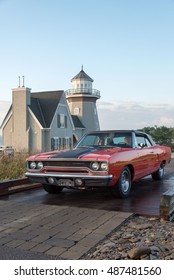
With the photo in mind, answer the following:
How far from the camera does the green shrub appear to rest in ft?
30.7

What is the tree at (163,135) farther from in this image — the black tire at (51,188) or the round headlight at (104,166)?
the round headlight at (104,166)

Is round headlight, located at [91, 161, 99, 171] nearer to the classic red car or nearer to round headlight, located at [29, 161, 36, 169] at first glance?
the classic red car

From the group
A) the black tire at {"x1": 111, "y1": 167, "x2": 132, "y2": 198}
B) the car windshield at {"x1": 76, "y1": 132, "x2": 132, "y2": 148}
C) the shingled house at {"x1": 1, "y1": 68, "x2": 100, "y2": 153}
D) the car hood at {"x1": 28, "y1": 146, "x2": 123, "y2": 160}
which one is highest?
the shingled house at {"x1": 1, "y1": 68, "x2": 100, "y2": 153}

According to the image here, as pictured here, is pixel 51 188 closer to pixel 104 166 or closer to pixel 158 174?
pixel 104 166

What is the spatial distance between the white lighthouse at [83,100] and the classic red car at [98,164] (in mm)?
39567

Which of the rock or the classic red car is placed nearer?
the rock

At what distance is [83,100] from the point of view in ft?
158

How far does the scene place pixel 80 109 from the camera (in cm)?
4831

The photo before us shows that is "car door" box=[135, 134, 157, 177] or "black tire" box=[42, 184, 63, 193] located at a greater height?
"car door" box=[135, 134, 157, 177]

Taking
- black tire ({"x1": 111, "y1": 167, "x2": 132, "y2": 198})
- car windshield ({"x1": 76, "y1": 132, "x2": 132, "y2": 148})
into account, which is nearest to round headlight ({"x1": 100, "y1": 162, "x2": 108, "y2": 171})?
black tire ({"x1": 111, "y1": 167, "x2": 132, "y2": 198})

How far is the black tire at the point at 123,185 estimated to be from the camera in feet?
21.9

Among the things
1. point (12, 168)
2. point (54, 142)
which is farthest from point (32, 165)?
point (54, 142)

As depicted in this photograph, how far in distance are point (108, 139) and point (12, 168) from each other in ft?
11.4

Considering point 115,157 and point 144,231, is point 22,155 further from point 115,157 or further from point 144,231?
point 144,231
